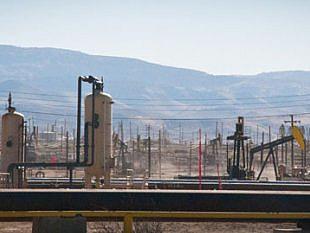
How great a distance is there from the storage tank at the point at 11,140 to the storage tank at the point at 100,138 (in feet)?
11.0

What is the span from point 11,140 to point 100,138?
3888 millimetres

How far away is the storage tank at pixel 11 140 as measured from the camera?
2523 cm

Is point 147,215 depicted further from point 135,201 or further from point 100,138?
point 100,138

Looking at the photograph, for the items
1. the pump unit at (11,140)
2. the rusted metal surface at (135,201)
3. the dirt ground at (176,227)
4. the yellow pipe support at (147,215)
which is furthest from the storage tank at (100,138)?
the yellow pipe support at (147,215)

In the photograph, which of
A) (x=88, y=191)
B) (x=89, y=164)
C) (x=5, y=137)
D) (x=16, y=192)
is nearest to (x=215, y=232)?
(x=88, y=191)

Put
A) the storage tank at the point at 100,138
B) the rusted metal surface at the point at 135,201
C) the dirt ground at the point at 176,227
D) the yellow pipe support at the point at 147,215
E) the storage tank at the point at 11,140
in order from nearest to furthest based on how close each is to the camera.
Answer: the yellow pipe support at the point at 147,215 → the rusted metal surface at the point at 135,201 → the dirt ground at the point at 176,227 → the storage tank at the point at 100,138 → the storage tank at the point at 11,140

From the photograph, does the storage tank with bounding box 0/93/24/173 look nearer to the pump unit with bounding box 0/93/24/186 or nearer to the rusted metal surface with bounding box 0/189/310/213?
the pump unit with bounding box 0/93/24/186

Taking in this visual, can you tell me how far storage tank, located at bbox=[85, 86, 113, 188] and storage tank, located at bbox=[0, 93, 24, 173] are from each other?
11.0 feet

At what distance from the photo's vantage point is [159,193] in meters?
10.2

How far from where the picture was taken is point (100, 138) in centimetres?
2302

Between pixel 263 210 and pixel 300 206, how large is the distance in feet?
1.71

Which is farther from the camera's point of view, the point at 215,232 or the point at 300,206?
the point at 215,232

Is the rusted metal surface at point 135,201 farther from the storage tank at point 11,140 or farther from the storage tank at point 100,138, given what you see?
the storage tank at point 11,140

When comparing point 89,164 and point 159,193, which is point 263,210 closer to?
point 159,193
